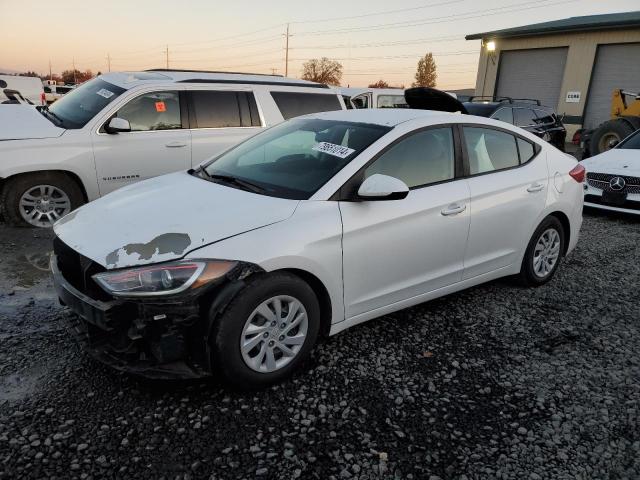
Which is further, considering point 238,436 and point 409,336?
point 409,336

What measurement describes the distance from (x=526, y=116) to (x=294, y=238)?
11780 mm

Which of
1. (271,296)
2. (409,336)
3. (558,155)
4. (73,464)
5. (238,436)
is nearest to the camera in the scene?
(73,464)

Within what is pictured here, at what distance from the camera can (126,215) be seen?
3.01 meters

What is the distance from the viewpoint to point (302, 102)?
7098 mm

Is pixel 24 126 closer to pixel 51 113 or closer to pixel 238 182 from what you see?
pixel 51 113

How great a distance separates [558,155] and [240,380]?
3.58 metres

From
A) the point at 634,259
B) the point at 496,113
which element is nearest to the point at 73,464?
the point at 634,259

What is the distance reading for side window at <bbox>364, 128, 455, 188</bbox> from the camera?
337 cm

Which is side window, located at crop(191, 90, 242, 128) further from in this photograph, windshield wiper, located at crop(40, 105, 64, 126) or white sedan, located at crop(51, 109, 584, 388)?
white sedan, located at crop(51, 109, 584, 388)

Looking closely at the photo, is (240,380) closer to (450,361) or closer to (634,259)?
(450,361)

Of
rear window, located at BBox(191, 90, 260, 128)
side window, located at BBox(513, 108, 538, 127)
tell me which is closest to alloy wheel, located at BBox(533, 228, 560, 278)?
rear window, located at BBox(191, 90, 260, 128)

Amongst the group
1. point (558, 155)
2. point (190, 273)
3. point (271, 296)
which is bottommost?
point (271, 296)

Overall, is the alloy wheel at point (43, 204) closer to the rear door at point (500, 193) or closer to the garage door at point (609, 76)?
the rear door at point (500, 193)

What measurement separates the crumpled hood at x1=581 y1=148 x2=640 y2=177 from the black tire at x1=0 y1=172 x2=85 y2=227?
7.27m
